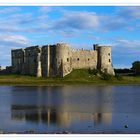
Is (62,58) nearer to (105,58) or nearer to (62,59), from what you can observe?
(62,59)

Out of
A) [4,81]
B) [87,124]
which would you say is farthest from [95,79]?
[87,124]

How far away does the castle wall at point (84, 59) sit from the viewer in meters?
39.5

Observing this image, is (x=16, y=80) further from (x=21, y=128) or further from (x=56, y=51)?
(x=21, y=128)

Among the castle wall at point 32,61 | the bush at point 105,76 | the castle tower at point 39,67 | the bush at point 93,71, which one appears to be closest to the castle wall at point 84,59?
the bush at point 93,71

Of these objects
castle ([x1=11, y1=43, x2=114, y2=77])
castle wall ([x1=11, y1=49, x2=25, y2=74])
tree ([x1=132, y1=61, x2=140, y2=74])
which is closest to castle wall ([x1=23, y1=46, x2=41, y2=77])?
castle ([x1=11, y1=43, x2=114, y2=77])

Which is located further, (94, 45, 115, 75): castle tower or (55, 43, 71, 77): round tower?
(94, 45, 115, 75): castle tower

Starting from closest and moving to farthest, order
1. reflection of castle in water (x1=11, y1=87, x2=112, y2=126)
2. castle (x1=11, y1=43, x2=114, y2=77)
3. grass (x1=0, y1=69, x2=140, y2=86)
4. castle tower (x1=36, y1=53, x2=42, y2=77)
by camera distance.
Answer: reflection of castle in water (x1=11, y1=87, x2=112, y2=126), grass (x1=0, y1=69, x2=140, y2=86), castle (x1=11, y1=43, x2=114, y2=77), castle tower (x1=36, y1=53, x2=42, y2=77)

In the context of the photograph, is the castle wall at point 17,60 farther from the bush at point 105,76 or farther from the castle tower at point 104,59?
the bush at point 105,76

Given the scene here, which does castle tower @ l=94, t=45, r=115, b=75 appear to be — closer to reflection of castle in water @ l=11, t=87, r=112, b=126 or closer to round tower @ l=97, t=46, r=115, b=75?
round tower @ l=97, t=46, r=115, b=75

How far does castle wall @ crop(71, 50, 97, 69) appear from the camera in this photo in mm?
39500

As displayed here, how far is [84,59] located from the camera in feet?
130

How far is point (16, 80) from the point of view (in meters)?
37.7

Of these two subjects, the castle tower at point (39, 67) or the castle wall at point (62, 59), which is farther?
the castle tower at point (39, 67)

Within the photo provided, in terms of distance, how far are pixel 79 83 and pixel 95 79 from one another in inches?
74.0
